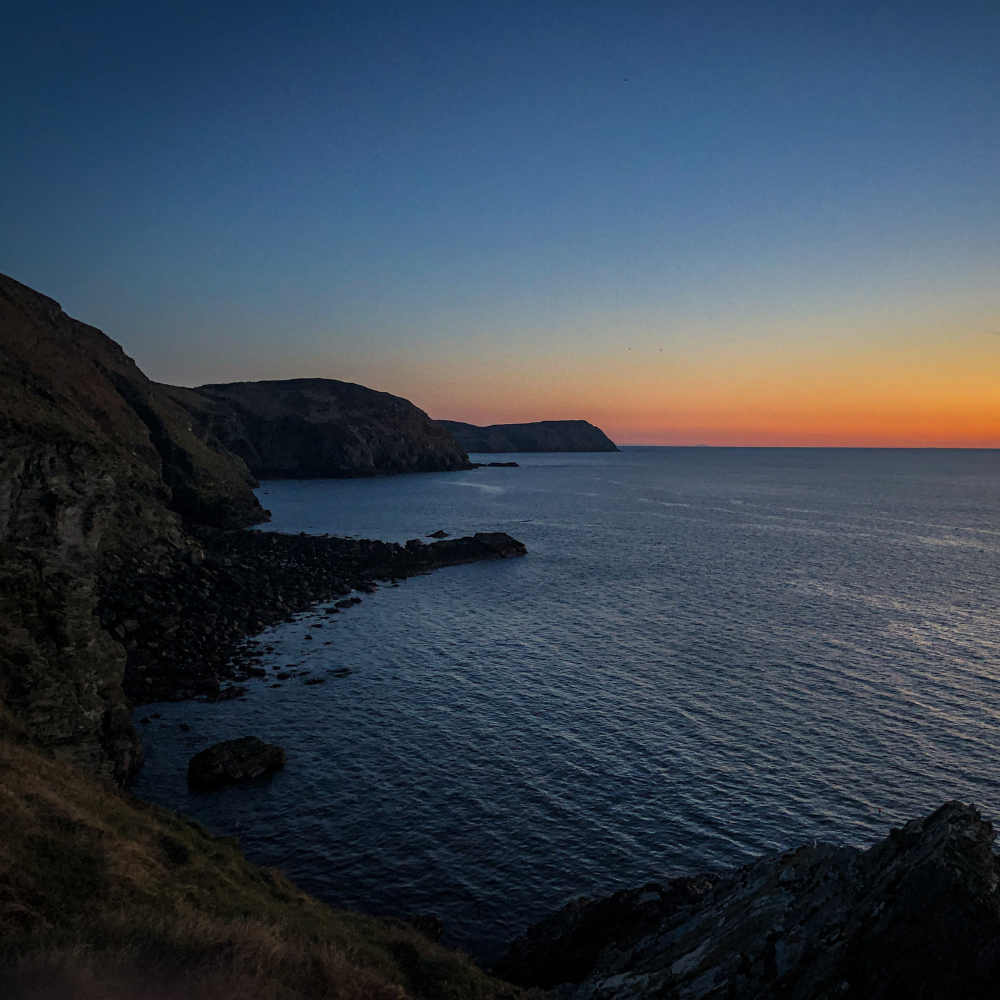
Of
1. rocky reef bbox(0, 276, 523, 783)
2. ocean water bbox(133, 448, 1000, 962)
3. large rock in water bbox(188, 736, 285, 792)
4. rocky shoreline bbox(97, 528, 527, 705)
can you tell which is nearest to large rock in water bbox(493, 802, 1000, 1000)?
ocean water bbox(133, 448, 1000, 962)

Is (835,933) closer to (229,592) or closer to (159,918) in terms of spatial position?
(159,918)

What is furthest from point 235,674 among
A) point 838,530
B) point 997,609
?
point 838,530

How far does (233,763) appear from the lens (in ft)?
102

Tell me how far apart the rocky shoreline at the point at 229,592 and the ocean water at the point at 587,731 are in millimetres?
3041

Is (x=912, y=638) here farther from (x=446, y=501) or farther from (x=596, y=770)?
(x=446, y=501)

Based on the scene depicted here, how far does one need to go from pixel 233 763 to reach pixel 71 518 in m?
24.0

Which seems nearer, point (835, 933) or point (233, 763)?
point (835, 933)

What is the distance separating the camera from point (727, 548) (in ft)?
320

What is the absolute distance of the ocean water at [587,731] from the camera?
1041 inches

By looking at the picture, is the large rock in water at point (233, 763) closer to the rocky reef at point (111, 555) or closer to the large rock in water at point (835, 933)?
the rocky reef at point (111, 555)

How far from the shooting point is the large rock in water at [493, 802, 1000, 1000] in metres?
12.2

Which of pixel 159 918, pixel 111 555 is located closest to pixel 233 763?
pixel 159 918

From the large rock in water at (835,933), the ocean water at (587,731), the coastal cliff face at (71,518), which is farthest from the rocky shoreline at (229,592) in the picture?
the large rock in water at (835,933)

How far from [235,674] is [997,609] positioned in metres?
67.6
